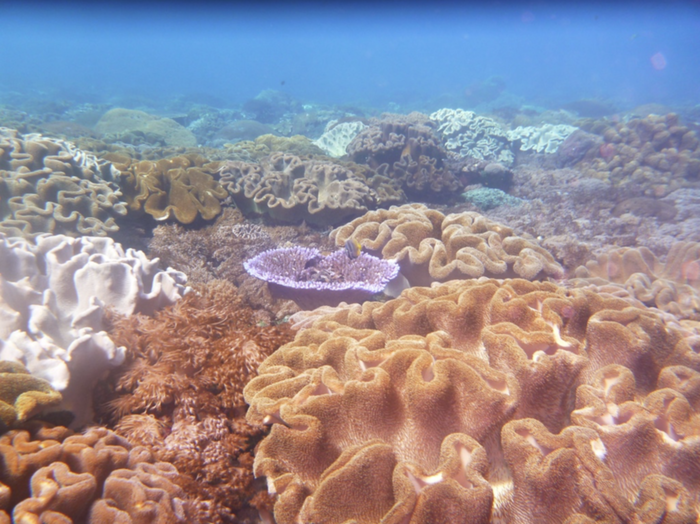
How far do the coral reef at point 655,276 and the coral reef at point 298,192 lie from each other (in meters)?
3.83

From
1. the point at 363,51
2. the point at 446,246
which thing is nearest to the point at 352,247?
the point at 446,246

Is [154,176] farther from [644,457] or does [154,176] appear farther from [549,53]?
[549,53]

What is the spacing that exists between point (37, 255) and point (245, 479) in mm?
2928

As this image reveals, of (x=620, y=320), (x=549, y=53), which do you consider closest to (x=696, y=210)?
(x=620, y=320)

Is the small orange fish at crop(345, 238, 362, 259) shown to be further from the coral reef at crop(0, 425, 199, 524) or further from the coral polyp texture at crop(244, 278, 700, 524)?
the coral reef at crop(0, 425, 199, 524)

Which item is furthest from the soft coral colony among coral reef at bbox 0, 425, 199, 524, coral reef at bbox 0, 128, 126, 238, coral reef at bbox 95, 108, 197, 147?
coral reef at bbox 95, 108, 197, 147

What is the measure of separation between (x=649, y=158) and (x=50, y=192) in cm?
1698

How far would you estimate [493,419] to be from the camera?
1840 millimetres

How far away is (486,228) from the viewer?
5.03 metres

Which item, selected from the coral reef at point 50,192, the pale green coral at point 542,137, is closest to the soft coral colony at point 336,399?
the coral reef at point 50,192

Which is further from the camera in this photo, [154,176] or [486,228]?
[154,176]

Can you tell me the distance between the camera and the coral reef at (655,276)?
13.3 feet

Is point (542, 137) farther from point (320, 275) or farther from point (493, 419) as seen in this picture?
point (493, 419)

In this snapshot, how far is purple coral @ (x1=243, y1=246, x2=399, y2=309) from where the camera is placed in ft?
12.6
